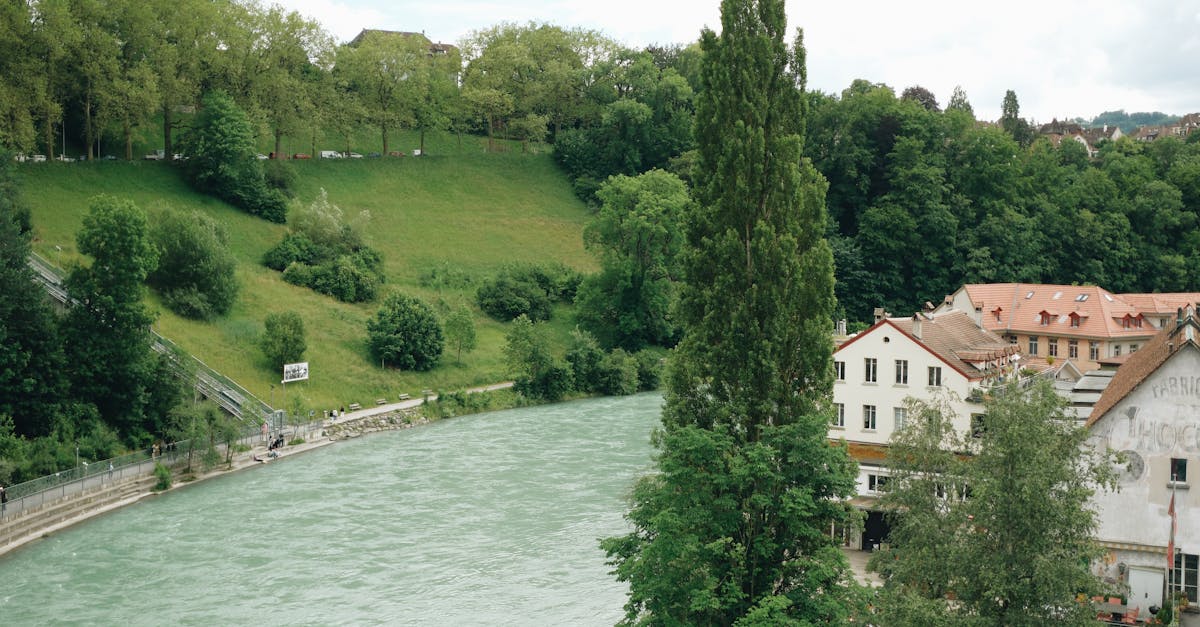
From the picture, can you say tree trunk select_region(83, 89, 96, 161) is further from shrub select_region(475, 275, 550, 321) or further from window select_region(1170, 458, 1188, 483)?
window select_region(1170, 458, 1188, 483)

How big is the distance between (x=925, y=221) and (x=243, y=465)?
2228 inches

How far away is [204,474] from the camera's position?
135ft

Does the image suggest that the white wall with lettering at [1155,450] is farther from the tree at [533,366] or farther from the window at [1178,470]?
the tree at [533,366]

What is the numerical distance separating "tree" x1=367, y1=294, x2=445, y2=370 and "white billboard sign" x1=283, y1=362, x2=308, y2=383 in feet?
19.0

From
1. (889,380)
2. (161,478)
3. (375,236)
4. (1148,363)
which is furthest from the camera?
(375,236)

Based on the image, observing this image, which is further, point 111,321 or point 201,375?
point 201,375

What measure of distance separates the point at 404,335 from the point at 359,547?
25.7 metres

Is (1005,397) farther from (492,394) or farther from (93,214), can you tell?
(492,394)

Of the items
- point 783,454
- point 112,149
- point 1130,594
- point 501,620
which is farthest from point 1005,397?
point 112,149

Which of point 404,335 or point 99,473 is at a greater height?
point 404,335

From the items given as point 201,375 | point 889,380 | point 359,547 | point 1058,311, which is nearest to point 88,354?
point 201,375

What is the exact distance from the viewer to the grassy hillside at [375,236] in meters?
52.4

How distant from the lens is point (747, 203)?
709 inches

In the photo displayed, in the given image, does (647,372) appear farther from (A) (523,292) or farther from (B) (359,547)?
(B) (359,547)
